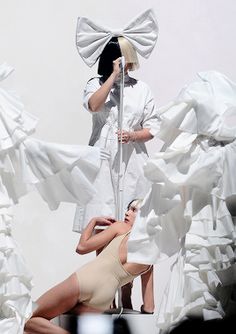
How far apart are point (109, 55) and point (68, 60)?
75.1 inches

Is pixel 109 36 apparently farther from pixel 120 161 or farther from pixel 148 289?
pixel 148 289

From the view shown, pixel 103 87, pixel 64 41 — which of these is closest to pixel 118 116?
pixel 103 87

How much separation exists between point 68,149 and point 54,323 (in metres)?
0.72

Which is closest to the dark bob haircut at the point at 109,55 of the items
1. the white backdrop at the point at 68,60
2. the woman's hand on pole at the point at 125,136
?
the woman's hand on pole at the point at 125,136

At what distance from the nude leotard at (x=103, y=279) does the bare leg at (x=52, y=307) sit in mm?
37

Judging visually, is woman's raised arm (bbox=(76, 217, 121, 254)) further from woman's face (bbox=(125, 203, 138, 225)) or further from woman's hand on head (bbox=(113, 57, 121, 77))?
woman's hand on head (bbox=(113, 57, 121, 77))

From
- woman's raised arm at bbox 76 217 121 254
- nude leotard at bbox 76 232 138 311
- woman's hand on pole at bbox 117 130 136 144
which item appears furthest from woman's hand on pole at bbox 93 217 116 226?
woman's hand on pole at bbox 117 130 136 144

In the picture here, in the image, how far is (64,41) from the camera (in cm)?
817

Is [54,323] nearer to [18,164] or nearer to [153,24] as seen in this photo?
[18,164]

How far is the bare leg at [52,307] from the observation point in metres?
5.46

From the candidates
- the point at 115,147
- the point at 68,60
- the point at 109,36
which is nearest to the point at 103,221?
the point at 115,147

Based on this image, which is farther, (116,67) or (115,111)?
(115,111)

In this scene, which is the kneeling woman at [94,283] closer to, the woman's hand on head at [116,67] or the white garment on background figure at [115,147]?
the white garment on background figure at [115,147]

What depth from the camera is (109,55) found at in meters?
6.25
